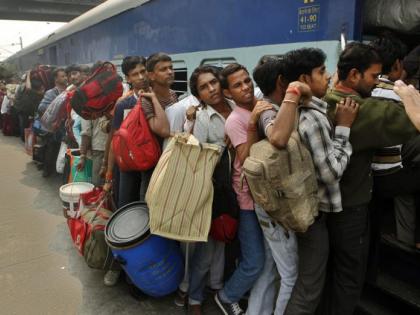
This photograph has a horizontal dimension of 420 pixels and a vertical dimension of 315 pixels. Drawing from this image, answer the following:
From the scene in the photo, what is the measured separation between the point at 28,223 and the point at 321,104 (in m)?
3.88

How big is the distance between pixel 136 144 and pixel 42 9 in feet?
92.0

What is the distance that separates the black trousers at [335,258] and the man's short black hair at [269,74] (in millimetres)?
729

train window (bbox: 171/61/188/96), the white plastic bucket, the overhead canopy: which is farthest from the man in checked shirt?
the overhead canopy

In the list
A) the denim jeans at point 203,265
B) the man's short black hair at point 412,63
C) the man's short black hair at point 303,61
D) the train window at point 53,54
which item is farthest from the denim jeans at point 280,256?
the train window at point 53,54

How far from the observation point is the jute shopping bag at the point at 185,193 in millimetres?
2236

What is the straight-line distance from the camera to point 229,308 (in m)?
2.59

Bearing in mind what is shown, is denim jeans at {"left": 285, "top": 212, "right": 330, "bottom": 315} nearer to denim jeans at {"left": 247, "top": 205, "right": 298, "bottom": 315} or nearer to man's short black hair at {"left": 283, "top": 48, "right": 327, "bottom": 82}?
denim jeans at {"left": 247, "top": 205, "right": 298, "bottom": 315}

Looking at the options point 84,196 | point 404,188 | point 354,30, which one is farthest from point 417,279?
point 84,196

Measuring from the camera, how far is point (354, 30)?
246 centimetres

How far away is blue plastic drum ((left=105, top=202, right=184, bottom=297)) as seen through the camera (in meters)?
2.55

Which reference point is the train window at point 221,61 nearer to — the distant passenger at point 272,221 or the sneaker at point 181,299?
the distant passenger at point 272,221

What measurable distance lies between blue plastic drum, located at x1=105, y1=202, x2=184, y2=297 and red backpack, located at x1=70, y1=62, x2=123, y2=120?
1216 mm

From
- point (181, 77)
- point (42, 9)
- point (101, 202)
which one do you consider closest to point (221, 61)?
point (181, 77)

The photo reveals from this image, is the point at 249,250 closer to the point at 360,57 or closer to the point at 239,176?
the point at 239,176
